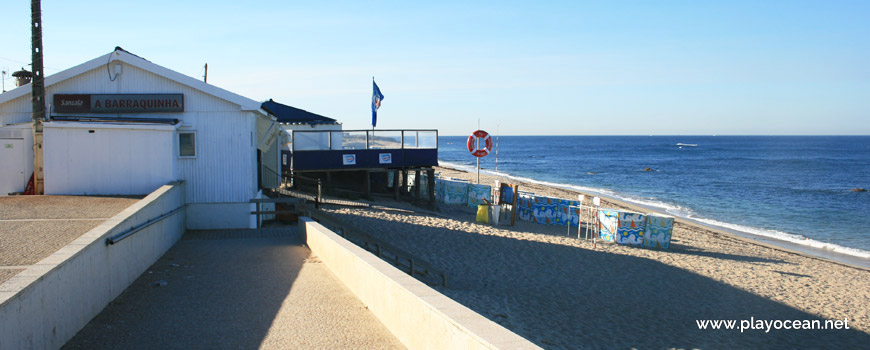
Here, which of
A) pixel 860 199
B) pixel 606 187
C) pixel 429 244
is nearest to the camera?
pixel 429 244

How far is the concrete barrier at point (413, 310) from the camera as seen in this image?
4148 mm

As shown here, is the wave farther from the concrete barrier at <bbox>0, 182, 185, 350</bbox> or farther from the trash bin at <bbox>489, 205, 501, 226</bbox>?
the concrete barrier at <bbox>0, 182, 185, 350</bbox>

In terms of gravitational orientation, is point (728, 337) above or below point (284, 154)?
below

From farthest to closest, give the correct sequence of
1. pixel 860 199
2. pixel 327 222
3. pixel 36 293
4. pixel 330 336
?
pixel 860 199, pixel 327 222, pixel 330 336, pixel 36 293

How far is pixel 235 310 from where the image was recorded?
23.2ft

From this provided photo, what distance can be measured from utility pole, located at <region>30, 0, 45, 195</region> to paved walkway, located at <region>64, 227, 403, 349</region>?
4498 millimetres

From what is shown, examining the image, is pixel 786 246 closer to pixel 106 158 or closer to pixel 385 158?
pixel 385 158

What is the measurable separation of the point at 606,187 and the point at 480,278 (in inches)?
1623

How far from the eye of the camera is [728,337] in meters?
10.3

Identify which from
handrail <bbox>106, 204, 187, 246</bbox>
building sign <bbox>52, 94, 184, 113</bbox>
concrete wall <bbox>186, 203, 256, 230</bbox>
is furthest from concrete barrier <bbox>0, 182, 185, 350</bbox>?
building sign <bbox>52, 94, 184, 113</bbox>

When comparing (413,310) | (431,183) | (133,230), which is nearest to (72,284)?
(133,230)

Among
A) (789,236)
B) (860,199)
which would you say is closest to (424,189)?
(789,236)

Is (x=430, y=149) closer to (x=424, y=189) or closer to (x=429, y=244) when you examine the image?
(x=424, y=189)

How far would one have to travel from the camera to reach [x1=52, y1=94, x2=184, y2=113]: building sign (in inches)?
516
